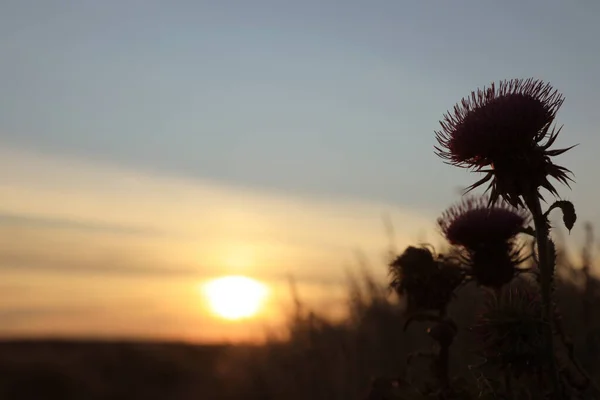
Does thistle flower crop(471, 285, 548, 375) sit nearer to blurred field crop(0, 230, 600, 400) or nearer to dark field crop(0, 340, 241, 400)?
blurred field crop(0, 230, 600, 400)

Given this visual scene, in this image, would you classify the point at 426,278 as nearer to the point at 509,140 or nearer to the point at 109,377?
the point at 509,140

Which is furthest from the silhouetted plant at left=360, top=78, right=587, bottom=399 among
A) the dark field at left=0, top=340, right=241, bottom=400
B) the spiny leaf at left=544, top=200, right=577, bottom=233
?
the dark field at left=0, top=340, right=241, bottom=400

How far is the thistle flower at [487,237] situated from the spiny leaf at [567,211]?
2.28 ft

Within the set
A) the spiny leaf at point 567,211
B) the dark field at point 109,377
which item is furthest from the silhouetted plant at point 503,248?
the dark field at point 109,377

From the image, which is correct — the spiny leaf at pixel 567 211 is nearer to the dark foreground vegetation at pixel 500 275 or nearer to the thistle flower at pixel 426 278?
the dark foreground vegetation at pixel 500 275

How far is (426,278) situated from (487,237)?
1.47ft

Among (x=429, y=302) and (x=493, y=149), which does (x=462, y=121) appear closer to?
(x=493, y=149)

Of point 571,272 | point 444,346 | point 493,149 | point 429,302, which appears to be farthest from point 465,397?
point 571,272

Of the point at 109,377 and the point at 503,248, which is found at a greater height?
the point at 109,377

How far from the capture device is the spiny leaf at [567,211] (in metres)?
3.51

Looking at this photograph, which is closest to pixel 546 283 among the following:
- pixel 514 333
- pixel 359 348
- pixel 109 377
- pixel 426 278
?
pixel 514 333

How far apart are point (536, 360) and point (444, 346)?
2.36 ft

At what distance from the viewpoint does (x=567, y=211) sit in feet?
11.6

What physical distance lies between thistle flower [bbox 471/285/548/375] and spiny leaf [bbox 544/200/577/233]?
496 millimetres
